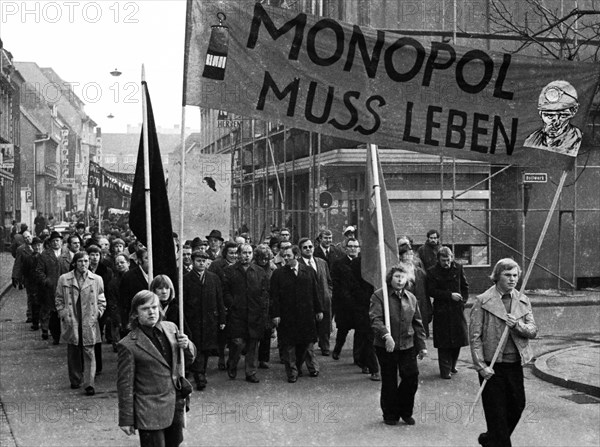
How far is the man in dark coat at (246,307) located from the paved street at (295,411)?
12.2 inches

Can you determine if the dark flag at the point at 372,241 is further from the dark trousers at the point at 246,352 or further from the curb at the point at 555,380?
the curb at the point at 555,380

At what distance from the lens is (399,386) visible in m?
8.88

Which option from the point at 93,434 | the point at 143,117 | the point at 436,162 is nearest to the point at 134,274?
the point at 93,434

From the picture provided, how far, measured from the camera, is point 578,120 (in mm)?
7008

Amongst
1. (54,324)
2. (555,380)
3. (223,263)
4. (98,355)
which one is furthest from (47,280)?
(555,380)

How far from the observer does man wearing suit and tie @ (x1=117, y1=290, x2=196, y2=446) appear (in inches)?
237

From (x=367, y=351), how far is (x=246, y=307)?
168cm

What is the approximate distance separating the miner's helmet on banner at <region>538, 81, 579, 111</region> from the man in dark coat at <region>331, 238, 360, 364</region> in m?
5.41

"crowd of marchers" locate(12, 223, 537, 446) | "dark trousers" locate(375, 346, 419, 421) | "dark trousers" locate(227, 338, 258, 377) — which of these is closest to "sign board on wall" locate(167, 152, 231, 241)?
"crowd of marchers" locate(12, 223, 537, 446)

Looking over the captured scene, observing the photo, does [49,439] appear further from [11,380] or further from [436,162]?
[436,162]

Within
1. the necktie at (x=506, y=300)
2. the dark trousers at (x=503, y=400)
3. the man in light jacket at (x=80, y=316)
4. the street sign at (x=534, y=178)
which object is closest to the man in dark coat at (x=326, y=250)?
the man in light jacket at (x=80, y=316)

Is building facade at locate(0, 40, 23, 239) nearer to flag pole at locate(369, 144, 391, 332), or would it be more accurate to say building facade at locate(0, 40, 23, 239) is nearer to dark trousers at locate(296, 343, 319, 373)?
dark trousers at locate(296, 343, 319, 373)

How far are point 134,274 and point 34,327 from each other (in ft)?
19.1

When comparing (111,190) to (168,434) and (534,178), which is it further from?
(168,434)
